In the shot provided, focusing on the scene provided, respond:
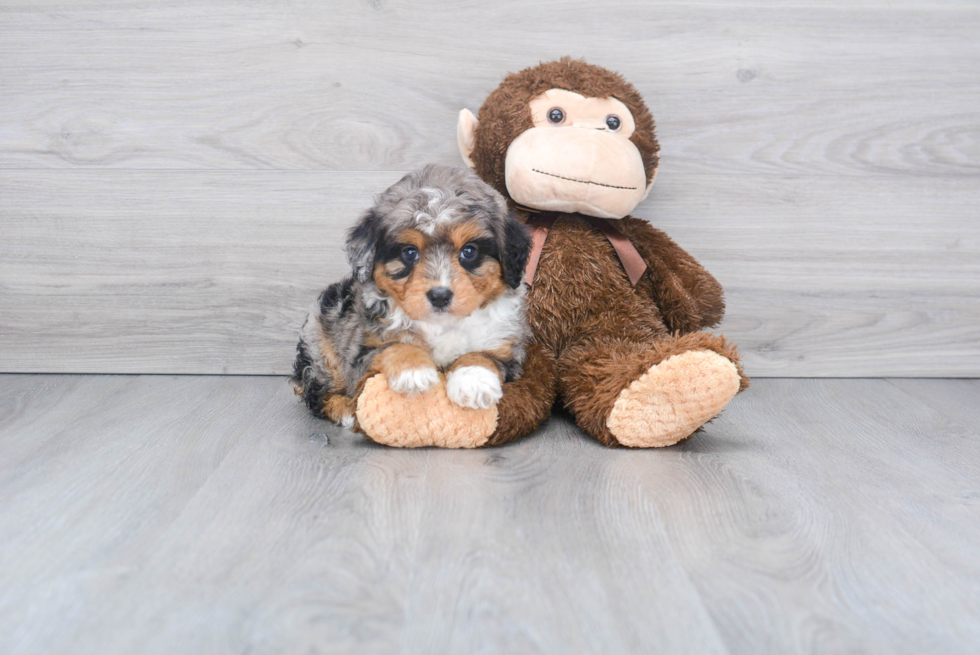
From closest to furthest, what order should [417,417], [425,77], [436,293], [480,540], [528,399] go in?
1. [480,540]
2. [436,293]
3. [417,417]
4. [528,399]
5. [425,77]

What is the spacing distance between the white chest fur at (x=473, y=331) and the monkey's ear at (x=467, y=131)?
51 cm

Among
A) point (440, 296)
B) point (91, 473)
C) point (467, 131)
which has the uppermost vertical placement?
point (467, 131)

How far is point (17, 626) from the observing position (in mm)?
990

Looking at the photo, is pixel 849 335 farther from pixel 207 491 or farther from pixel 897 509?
pixel 207 491

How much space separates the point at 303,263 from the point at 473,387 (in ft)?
3.02

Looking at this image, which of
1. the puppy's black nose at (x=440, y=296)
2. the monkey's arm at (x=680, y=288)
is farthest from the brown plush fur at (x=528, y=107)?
the puppy's black nose at (x=440, y=296)

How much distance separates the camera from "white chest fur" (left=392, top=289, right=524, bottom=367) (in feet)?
5.45

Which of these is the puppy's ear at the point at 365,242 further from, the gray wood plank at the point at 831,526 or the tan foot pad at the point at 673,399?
the gray wood plank at the point at 831,526

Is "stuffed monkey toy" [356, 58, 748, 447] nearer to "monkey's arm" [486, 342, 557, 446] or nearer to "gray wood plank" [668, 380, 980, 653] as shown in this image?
"monkey's arm" [486, 342, 557, 446]

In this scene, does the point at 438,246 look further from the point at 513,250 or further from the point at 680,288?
the point at 680,288

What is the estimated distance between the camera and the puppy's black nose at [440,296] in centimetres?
150

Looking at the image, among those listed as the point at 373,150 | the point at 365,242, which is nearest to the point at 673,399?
the point at 365,242

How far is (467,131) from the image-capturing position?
1995 millimetres

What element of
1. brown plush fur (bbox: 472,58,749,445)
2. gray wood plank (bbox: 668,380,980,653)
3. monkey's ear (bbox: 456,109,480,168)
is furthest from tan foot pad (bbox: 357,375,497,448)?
monkey's ear (bbox: 456,109,480,168)
